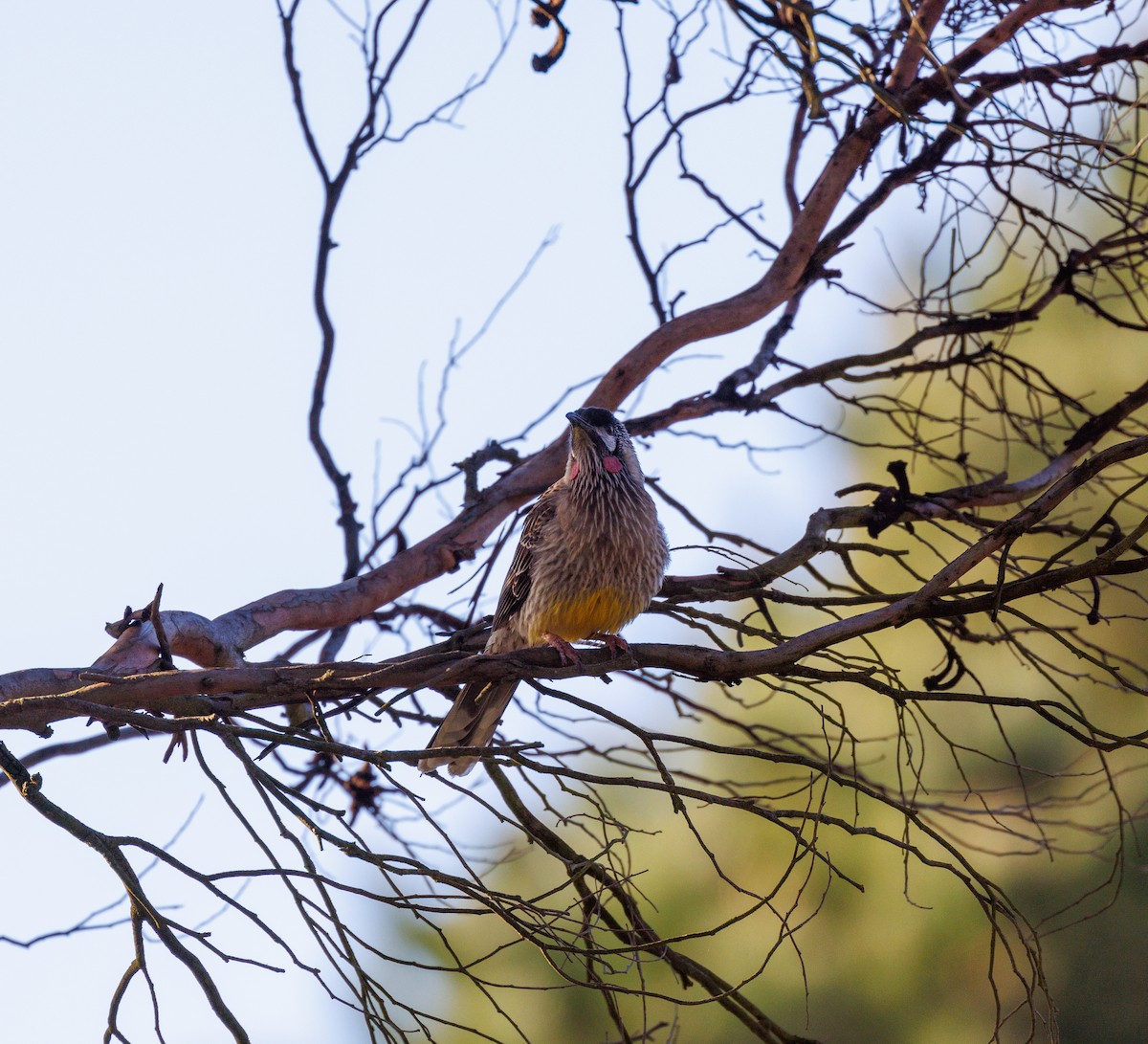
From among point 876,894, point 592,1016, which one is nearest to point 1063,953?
point 876,894

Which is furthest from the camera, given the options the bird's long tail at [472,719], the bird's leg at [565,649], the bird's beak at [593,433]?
the bird's beak at [593,433]

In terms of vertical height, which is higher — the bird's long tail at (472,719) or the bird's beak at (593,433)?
the bird's beak at (593,433)

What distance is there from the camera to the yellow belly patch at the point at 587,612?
4.30 metres

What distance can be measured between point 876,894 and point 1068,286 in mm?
7349

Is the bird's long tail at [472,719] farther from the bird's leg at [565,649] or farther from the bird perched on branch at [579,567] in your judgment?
the bird's leg at [565,649]

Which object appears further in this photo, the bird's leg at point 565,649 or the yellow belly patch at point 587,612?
the yellow belly patch at point 587,612

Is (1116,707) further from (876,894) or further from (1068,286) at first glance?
(1068,286)

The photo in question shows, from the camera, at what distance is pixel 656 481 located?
4.90 m

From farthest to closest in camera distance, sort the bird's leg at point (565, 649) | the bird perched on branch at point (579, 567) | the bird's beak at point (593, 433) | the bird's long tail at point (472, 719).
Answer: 1. the bird's beak at point (593, 433)
2. the bird perched on branch at point (579, 567)
3. the bird's long tail at point (472, 719)
4. the bird's leg at point (565, 649)

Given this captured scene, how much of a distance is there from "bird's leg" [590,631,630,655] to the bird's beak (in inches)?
27.2

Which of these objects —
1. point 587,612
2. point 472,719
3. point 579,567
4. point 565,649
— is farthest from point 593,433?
point 472,719

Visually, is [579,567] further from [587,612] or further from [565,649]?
[565,649]

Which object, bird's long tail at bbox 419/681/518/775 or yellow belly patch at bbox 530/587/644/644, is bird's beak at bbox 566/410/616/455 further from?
bird's long tail at bbox 419/681/518/775

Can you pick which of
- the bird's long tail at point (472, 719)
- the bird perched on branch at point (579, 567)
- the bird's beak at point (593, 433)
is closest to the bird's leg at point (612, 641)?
the bird perched on branch at point (579, 567)
